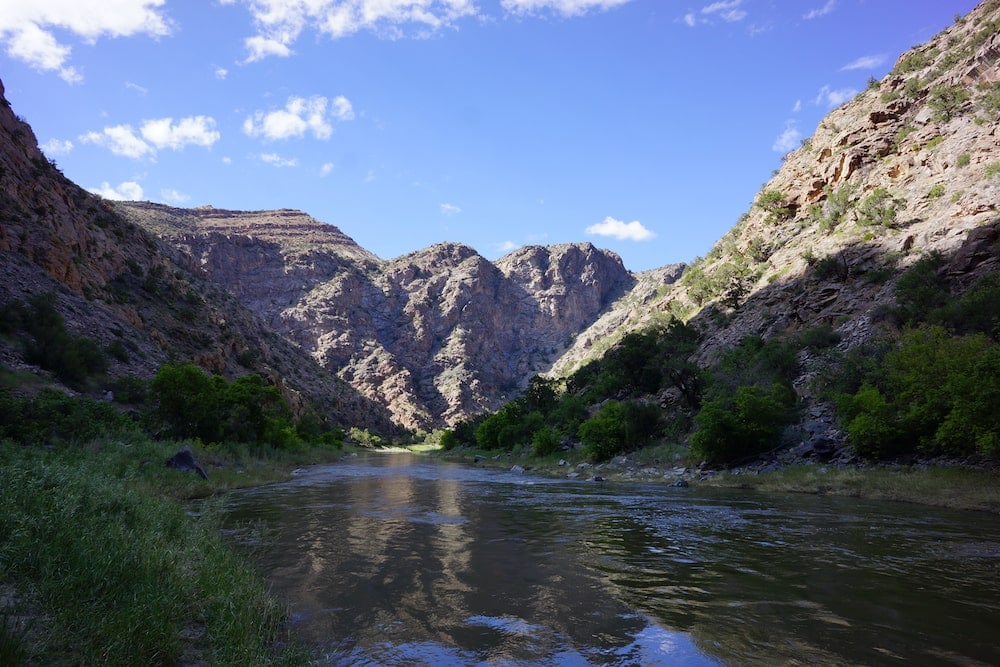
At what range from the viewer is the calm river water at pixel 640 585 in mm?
6730

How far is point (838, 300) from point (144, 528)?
154 feet

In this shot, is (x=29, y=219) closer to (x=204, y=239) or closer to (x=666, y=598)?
(x=666, y=598)

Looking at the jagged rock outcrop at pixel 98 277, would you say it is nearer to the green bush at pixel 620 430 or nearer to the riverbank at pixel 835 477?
the green bush at pixel 620 430

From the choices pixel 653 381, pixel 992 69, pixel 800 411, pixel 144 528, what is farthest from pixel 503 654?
pixel 992 69

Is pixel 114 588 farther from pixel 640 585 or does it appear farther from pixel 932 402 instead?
pixel 932 402

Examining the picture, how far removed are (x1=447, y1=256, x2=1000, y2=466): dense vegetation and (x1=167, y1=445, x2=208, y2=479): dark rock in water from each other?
26009 mm

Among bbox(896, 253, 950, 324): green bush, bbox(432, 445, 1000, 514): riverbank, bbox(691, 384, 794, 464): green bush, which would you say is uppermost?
bbox(896, 253, 950, 324): green bush

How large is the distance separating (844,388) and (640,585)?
25.4 m

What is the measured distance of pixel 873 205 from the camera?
47000mm

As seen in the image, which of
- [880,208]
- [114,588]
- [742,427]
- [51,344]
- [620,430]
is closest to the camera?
[114,588]

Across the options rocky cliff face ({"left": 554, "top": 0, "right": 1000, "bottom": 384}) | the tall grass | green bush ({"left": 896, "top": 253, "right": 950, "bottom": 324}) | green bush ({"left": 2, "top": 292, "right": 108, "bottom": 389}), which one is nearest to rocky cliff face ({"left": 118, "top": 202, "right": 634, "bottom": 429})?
rocky cliff face ({"left": 554, "top": 0, "right": 1000, "bottom": 384})

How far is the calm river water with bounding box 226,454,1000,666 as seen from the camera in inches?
265

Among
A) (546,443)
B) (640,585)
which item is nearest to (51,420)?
(640,585)

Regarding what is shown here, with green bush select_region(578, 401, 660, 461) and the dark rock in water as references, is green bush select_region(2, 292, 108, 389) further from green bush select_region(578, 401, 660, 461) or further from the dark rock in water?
green bush select_region(578, 401, 660, 461)
